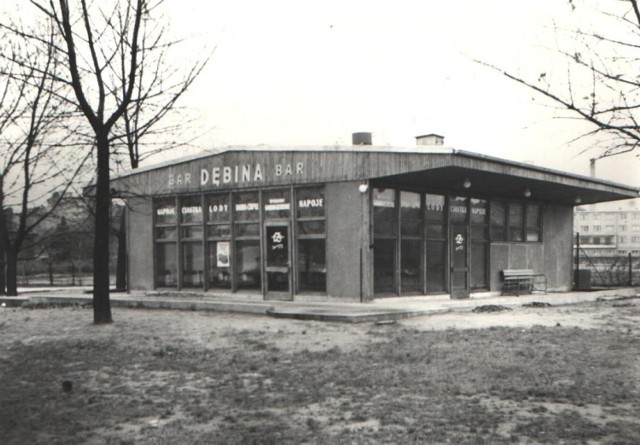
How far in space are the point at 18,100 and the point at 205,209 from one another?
272 inches

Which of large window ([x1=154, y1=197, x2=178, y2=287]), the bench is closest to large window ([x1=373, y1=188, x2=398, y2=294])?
the bench

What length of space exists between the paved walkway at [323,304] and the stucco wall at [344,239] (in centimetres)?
45

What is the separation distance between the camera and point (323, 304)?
50.0 feet

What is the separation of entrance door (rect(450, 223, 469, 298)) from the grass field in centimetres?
569

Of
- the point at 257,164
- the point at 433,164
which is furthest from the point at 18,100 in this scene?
the point at 433,164

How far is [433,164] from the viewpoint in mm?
14359

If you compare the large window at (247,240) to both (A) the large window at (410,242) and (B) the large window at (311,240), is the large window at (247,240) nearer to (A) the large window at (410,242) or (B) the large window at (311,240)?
(B) the large window at (311,240)

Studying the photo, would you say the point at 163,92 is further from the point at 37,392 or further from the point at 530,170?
the point at 530,170

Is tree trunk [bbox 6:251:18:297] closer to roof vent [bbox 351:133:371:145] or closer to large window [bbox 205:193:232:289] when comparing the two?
large window [bbox 205:193:232:289]

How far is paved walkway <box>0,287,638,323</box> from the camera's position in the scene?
1276 centimetres

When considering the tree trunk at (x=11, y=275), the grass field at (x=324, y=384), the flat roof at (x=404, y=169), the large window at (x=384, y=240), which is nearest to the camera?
the grass field at (x=324, y=384)

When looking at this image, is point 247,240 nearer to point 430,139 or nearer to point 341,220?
point 341,220

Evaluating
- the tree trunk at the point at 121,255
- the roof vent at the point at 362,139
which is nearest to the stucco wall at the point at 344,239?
the roof vent at the point at 362,139

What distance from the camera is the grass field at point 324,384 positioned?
520 cm
